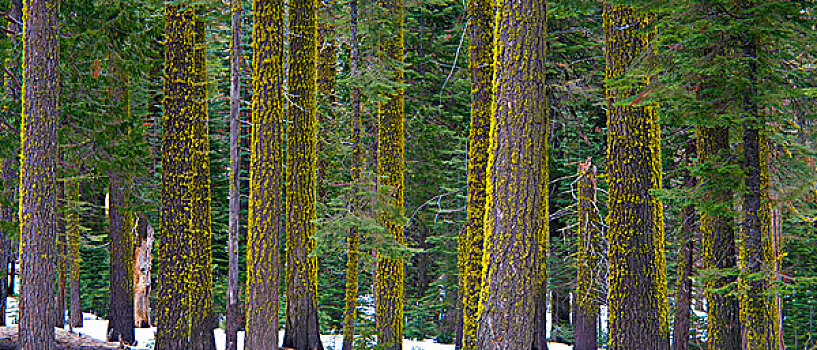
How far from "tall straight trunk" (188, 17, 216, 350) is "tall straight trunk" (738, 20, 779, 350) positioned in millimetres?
8285

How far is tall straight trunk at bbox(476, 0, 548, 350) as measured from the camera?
302 inches

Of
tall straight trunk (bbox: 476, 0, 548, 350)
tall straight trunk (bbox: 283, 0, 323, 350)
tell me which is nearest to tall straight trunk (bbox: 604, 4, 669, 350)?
tall straight trunk (bbox: 476, 0, 548, 350)

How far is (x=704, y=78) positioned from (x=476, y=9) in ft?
15.6

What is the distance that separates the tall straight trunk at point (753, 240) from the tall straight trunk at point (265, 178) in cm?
681

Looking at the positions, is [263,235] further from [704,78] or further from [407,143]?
[407,143]

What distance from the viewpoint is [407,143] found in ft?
64.1

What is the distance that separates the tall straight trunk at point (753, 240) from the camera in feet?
29.0

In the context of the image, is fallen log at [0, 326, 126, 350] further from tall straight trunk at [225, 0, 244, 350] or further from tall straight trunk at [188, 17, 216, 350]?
tall straight trunk at [225, 0, 244, 350]

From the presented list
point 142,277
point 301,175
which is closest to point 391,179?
point 301,175

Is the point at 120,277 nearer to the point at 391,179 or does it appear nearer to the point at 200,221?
the point at 200,221

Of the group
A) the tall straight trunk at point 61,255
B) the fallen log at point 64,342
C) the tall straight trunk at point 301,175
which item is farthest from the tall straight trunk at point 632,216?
the tall straight trunk at point 61,255

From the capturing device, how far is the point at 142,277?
22156 mm

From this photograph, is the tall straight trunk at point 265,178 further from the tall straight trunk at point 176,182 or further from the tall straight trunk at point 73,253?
the tall straight trunk at point 73,253

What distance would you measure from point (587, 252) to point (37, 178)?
12707 mm
